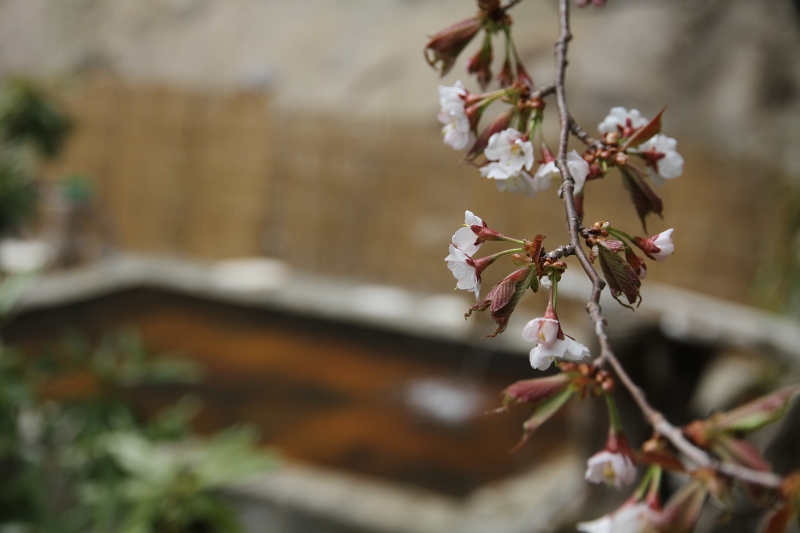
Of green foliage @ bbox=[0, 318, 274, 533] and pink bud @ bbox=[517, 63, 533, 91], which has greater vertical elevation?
green foliage @ bbox=[0, 318, 274, 533]

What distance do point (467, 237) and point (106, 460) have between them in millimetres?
1881

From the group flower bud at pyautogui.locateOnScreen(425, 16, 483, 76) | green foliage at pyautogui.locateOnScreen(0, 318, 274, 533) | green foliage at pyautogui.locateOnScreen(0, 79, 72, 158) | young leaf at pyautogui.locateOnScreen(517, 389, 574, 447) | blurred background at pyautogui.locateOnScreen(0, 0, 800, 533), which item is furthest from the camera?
green foliage at pyautogui.locateOnScreen(0, 79, 72, 158)

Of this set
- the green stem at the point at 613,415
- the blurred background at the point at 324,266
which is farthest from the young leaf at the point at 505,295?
the blurred background at the point at 324,266

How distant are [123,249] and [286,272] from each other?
6.02 feet

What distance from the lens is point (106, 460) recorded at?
196 centimetres

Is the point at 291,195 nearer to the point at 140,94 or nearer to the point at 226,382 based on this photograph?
the point at 140,94

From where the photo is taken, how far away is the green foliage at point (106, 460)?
161 cm

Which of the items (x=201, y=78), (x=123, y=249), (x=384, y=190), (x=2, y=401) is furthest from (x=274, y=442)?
(x=201, y=78)

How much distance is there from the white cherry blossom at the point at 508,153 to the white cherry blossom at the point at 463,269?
0.06 metres

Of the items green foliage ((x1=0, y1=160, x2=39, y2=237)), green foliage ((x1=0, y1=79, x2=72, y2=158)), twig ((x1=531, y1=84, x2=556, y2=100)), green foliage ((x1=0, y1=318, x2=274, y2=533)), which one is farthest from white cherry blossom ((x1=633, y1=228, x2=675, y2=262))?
→ green foliage ((x1=0, y1=79, x2=72, y2=158))

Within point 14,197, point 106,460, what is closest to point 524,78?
point 106,460

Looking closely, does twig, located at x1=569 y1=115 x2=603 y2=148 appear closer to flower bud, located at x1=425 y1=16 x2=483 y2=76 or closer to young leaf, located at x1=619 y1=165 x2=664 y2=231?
young leaf, located at x1=619 y1=165 x2=664 y2=231

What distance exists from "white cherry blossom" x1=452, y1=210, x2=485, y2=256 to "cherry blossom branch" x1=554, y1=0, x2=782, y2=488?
0.04 metres

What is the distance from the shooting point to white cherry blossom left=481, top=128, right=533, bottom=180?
1.24ft
